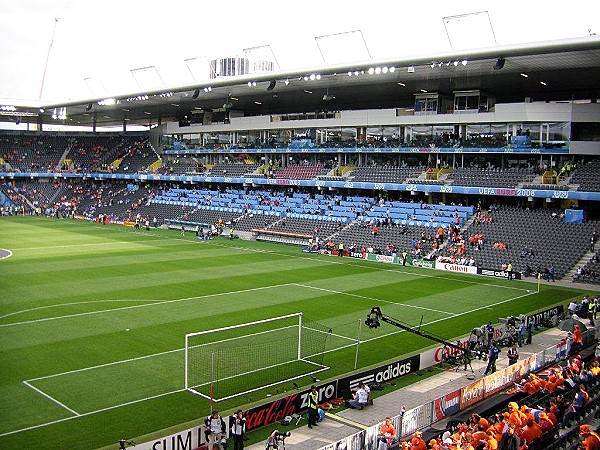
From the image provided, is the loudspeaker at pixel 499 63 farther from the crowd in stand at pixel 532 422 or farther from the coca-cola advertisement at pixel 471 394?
the coca-cola advertisement at pixel 471 394

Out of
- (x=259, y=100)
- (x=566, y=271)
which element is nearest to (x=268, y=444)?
(x=566, y=271)

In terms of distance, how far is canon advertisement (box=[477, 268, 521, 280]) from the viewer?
41.5 metres

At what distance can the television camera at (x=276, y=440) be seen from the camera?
14.2 metres

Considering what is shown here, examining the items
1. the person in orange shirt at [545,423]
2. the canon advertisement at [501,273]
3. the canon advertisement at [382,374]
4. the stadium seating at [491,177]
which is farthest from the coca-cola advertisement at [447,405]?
the stadium seating at [491,177]

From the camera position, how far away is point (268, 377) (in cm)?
2033

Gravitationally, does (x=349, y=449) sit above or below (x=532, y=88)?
below

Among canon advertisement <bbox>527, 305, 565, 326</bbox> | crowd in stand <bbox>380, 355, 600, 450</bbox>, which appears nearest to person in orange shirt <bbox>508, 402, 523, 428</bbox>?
crowd in stand <bbox>380, 355, 600, 450</bbox>

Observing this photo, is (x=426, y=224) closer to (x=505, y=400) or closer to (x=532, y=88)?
(x=532, y=88)

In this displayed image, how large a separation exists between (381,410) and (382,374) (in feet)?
7.17

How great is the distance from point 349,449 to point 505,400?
5991 millimetres

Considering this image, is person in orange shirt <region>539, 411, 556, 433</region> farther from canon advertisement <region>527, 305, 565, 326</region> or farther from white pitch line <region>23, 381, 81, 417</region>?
canon advertisement <region>527, 305, 565, 326</region>

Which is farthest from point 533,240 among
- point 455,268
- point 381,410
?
point 381,410

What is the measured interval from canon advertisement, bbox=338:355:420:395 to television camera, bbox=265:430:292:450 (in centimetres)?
318

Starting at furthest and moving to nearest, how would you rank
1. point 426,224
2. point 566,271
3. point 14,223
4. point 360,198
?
point 14,223
point 360,198
point 426,224
point 566,271
